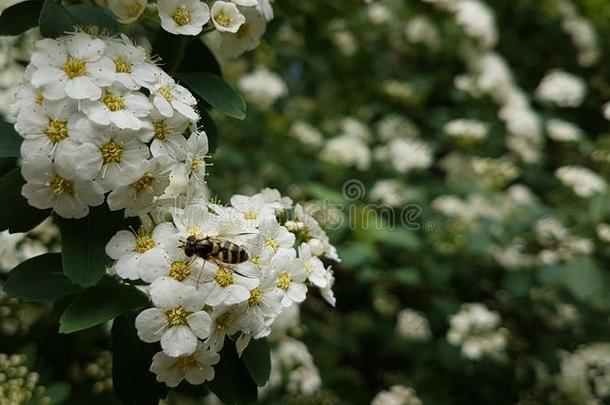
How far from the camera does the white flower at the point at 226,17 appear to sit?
161cm

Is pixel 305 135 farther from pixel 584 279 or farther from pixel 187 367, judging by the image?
pixel 187 367

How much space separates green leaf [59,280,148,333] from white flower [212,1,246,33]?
0.66m

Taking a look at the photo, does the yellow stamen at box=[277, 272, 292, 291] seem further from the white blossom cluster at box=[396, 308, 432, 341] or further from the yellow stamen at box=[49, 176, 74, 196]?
the white blossom cluster at box=[396, 308, 432, 341]

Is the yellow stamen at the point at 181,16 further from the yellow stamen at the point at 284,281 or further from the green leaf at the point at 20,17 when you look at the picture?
the yellow stamen at the point at 284,281

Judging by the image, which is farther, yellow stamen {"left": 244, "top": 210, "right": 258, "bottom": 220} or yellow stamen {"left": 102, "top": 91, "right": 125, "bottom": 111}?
yellow stamen {"left": 244, "top": 210, "right": 258, "bottom": 220}

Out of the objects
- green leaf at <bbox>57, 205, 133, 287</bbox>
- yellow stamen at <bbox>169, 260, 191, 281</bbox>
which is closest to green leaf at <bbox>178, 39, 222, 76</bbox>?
green leaf at <bbox>57, 205, 133, 287</bbox>

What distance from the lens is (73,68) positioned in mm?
1331

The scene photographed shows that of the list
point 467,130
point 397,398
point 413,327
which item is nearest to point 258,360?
point 397,398

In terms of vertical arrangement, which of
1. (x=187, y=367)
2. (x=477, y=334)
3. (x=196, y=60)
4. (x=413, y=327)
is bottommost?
(x=413, y=327)

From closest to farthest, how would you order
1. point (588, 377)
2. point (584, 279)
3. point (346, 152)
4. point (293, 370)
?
point (293, 370), point (584, 279), point (588, 377), point (346, 152)

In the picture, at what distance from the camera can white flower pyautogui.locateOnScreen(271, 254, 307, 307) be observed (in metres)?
1.46

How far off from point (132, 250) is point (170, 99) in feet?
1.06

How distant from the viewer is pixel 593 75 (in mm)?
4953

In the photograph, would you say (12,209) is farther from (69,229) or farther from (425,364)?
(425,364)
